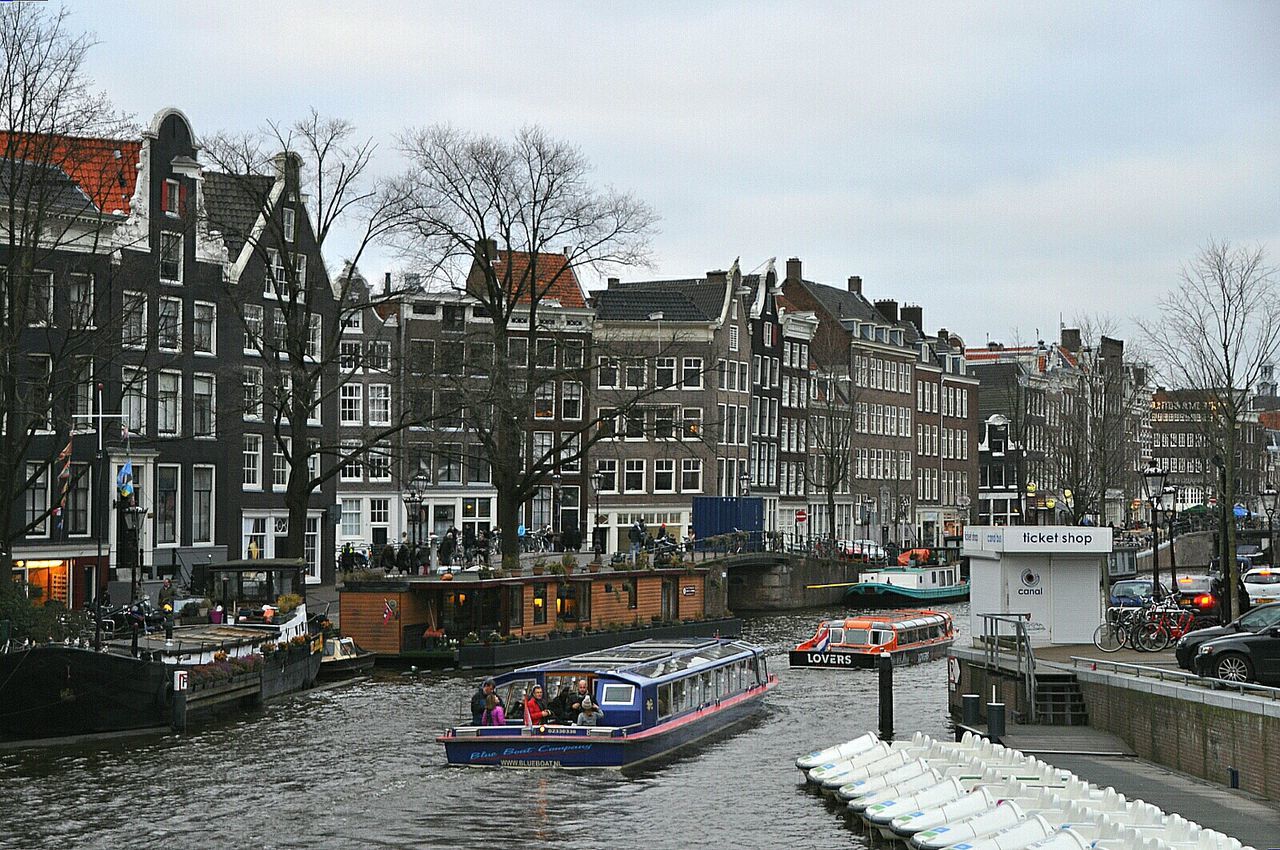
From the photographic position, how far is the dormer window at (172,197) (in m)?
61.7

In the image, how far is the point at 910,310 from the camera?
128875 mm

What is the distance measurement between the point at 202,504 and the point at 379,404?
75.5 ft

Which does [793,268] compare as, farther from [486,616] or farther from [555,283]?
[486,616]

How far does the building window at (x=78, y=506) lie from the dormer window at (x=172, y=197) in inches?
398

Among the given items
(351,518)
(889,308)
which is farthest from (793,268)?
(351,518)

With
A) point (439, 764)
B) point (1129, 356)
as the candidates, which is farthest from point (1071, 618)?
point (1129, 356)

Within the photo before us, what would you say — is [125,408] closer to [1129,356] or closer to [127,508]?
[127,508]

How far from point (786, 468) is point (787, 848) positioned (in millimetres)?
76068

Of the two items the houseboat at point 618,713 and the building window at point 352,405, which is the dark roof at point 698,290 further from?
the houseboat at point 618,713

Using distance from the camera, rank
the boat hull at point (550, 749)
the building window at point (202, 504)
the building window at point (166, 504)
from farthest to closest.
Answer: the building window at point (202, 504), the building window at point (166, 504), the boat hull at point (550, 749)

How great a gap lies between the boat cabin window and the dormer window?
33.1m

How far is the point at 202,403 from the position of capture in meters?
63.4

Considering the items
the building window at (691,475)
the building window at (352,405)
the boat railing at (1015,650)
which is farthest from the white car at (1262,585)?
the building window at (352,405)

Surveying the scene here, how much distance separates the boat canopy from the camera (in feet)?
118
